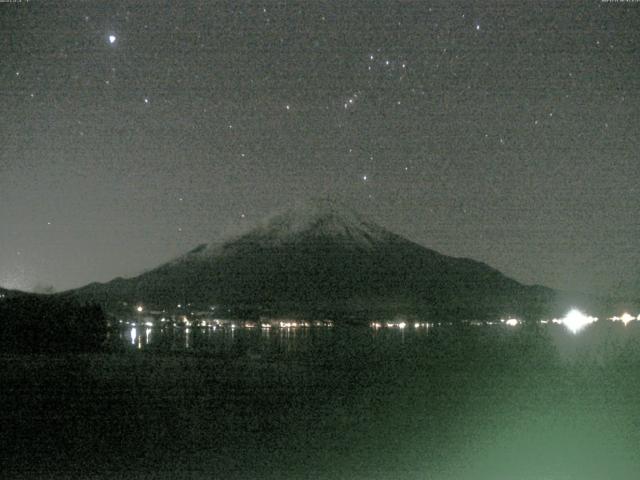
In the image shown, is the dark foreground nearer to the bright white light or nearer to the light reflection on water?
the light reflection on water

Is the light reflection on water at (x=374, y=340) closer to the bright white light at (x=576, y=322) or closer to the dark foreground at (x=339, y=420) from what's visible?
the dark foreground at (x=339, y=420)

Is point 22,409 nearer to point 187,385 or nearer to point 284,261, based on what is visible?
point 187,385

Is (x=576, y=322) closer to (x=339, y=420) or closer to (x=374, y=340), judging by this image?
(x=374, y=340)

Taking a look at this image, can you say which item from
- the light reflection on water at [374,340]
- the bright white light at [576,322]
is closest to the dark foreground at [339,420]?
the light reflection on water at [374,340]

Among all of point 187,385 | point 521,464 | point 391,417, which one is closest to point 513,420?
point 391,417

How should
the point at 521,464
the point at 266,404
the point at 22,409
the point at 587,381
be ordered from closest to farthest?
the point at 521,464, the point at 22,409, the point at 266,404, the point at 587,381

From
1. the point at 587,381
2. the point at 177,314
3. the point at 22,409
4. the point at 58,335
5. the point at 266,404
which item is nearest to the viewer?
the point at 22,409

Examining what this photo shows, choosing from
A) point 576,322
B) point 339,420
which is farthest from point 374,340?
point 576,322

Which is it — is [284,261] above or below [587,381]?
above
